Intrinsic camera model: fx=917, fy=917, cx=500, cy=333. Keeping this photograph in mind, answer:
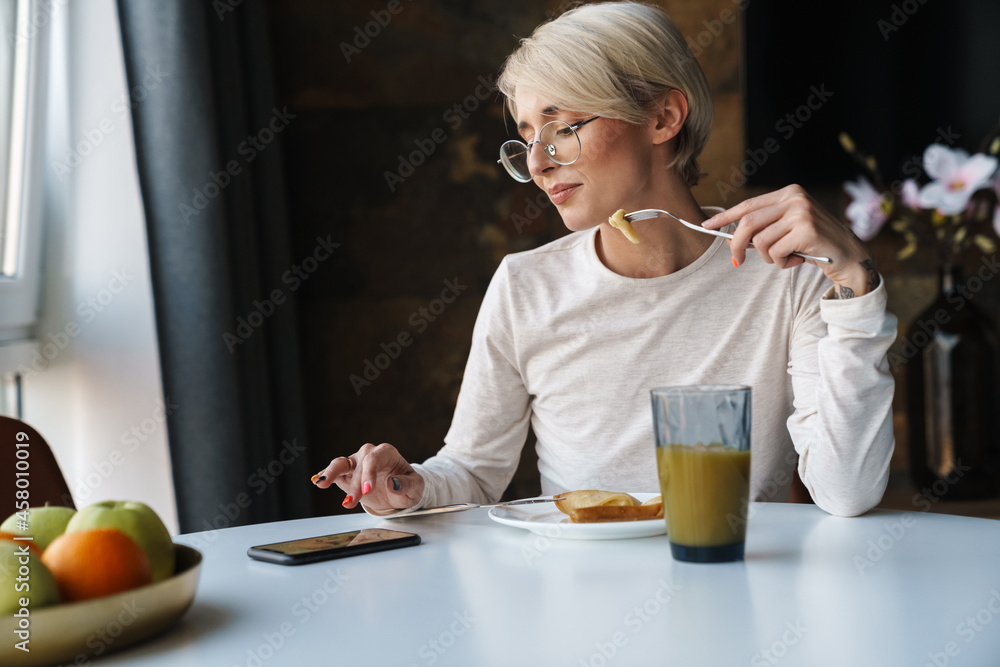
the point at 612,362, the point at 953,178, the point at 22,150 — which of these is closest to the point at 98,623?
the point at 612,362

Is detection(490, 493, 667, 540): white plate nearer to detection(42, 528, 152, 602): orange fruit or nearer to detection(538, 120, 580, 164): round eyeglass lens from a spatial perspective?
detection(42, 528, 152, 602): orange fruit

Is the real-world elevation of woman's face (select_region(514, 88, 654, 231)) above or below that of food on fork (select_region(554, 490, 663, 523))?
above

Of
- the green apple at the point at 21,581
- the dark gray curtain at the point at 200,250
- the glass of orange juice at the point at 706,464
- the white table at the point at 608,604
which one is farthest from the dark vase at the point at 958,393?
the green apple at the point at 21,581

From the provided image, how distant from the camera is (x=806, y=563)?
819mm

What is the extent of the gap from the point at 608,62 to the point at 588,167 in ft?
0.50

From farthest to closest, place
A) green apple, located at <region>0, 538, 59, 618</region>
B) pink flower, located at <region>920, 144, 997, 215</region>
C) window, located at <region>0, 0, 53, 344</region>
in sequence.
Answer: pink flower, located at <region>920, 144, 997, 215</region>, window, located at <region>0, 0, 53, 344</region>, green apple, located at <region>0, 538, 59, 618</region>

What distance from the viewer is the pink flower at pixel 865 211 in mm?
2658

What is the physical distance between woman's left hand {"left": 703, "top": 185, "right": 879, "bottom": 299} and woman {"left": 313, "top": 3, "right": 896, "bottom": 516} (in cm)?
20

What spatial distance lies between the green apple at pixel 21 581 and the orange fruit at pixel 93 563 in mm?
A: 15

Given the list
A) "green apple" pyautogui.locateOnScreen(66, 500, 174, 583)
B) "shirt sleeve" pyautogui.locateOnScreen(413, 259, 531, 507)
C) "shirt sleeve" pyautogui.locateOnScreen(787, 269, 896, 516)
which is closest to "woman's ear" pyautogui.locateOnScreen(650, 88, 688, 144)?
"shirt sleeve" pyautogui.locateOnScreen(413, 259, 531, 507)

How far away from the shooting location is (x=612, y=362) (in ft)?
4.55

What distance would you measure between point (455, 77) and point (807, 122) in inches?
42.7

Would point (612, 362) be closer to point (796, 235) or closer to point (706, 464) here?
point (796, 235)

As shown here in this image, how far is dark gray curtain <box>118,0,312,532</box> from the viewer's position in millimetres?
1999
